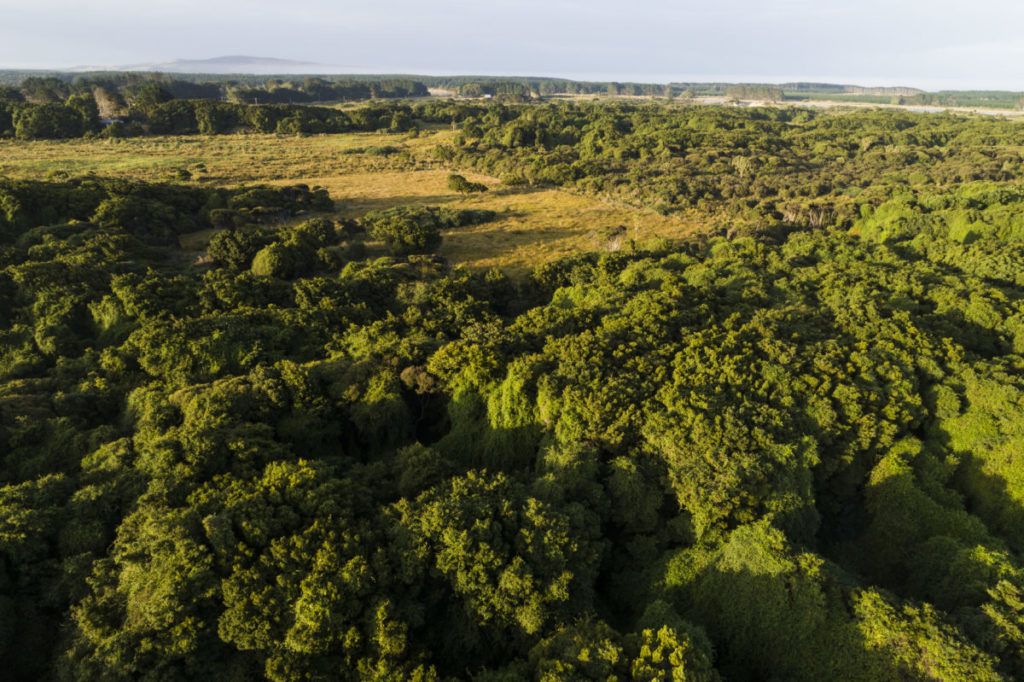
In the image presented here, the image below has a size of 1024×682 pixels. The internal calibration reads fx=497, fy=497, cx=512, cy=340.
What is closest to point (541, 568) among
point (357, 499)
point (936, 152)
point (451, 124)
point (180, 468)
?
point (357, 499)

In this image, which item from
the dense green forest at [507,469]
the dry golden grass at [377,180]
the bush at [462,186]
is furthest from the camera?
the bush at [462,186]

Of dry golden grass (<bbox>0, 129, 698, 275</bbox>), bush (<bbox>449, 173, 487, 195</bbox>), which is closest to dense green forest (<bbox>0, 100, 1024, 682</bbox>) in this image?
dry golden grass (<bbox>0, 129, 698, 275</bbox>)

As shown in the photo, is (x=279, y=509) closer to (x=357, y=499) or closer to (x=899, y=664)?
(x=357, y=499)

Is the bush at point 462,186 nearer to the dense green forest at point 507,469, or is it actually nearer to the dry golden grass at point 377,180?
the dry golden grass at point 377,180

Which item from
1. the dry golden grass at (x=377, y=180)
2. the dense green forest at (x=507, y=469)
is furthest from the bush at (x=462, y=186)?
the dense green forest at (x=507, y=469)

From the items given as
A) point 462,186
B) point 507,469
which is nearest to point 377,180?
point 462,186

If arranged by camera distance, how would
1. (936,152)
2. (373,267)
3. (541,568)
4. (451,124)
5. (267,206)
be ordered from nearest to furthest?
(541,568) → (373,267) → (267,206) → (936,152) → (451,124)
